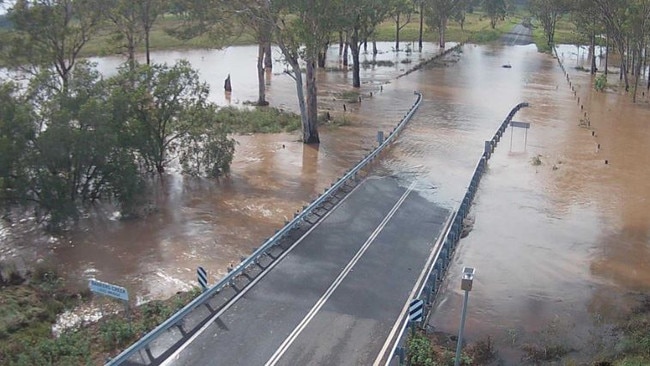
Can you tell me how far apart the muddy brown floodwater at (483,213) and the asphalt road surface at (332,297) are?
1.60 metres

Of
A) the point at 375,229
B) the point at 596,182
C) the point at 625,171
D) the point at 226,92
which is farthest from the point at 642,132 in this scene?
the point at 226,92

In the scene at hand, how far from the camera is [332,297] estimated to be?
18297 mm

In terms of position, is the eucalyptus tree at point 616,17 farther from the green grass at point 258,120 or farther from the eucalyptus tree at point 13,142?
the eucalyptus tree at point 13,142

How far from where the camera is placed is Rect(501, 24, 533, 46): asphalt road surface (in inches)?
4269

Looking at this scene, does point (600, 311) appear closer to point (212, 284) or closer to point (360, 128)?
point (212, 284)

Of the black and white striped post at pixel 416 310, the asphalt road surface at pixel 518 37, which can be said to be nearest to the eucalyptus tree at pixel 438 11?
the asphalt road surface at pixel 518 37

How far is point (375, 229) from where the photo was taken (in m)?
23.8

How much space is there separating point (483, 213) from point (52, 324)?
17.0m

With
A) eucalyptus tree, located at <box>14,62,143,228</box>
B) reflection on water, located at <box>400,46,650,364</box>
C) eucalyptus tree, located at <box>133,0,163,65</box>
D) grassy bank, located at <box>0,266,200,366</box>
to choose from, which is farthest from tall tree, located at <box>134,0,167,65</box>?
grassy bank, located at <box>0,266,200,366</box>

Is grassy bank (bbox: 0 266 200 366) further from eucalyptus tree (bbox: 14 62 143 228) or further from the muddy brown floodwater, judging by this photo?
eucalyptus tree (bbox: 14 62 143 228)

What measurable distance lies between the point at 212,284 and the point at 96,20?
2832 centimetres

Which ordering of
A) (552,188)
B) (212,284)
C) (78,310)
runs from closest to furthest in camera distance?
(78,310), (212,284), (552,188)

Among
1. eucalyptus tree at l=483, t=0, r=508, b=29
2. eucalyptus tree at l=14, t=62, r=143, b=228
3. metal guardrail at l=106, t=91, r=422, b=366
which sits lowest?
metal guardrail at l=106, t=91, r=422, b=366

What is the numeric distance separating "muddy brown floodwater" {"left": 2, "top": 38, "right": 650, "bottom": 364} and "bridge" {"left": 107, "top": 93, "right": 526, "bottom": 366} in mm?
1235
